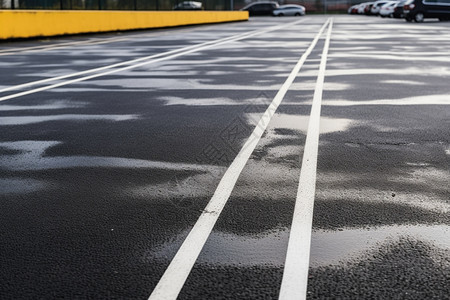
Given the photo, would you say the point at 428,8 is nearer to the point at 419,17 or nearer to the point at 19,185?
the point at 419,17

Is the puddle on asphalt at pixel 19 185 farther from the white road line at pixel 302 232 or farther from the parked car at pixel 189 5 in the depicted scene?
the parked car at pixel 189 5

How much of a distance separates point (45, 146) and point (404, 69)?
975 centimetres

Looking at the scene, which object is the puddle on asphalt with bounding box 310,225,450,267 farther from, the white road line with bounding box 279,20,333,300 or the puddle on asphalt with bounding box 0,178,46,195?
the puddle on asphalt with bounding box 0,178,46,195

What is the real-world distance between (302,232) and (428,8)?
42.8 m

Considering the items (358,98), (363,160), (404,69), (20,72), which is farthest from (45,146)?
(404,69)

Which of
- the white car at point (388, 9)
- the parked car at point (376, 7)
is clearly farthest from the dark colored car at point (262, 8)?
the white car at point (388, 9)

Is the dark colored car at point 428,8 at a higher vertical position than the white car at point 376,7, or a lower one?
lower

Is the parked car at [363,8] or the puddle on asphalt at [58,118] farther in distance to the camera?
the parked car at [363,8]

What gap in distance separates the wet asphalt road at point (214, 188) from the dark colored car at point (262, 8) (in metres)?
71.5

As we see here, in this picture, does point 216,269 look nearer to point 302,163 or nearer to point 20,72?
point 302,163

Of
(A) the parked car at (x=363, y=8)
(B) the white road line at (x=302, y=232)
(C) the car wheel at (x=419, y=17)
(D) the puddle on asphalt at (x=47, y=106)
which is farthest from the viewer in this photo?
(A) the parked car at (x=363, y=8)

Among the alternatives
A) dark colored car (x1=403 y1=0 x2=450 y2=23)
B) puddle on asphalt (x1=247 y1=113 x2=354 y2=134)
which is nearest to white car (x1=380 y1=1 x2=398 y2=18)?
dark colored car (x1=403 y1=0 x2=450 y2=23)

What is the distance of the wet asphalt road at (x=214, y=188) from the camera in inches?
144

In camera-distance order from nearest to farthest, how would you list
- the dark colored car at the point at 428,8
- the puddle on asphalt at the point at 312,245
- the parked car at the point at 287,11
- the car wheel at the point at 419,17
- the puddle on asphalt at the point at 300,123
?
the puddle on asphalt at the point at 312,245 < the puddle on asphalt at the point at 300,123 < the dark colored car at the point at 428,8 < the car wheel at the point at 419,17 < the parked car at the point at 287,11
